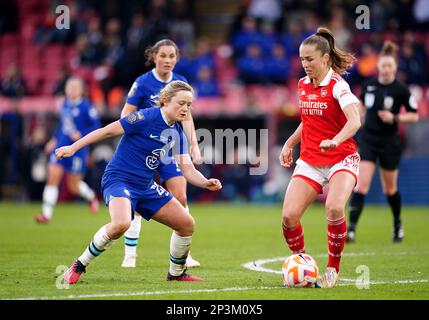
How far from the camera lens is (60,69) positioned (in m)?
24.9

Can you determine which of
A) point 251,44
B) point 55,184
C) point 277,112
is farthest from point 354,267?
point 251,44

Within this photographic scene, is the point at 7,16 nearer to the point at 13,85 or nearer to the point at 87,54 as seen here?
the point at 87,54

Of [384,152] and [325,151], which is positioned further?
[384,152]

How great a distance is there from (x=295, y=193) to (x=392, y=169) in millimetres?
5317

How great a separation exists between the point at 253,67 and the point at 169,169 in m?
13.6

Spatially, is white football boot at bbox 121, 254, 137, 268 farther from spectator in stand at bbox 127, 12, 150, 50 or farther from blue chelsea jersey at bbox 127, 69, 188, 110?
spectator in stand at bbox 127, 12, 150, 50

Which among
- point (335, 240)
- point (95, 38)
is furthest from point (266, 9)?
point (335, 240)

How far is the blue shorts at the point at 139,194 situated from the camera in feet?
28.3

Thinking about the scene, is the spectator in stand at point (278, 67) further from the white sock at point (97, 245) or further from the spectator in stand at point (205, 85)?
the white sock at point (97, 245)

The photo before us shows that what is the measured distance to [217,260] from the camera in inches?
435

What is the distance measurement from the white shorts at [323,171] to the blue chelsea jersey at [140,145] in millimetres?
1384

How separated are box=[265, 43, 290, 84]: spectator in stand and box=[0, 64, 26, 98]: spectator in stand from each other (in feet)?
22.1
